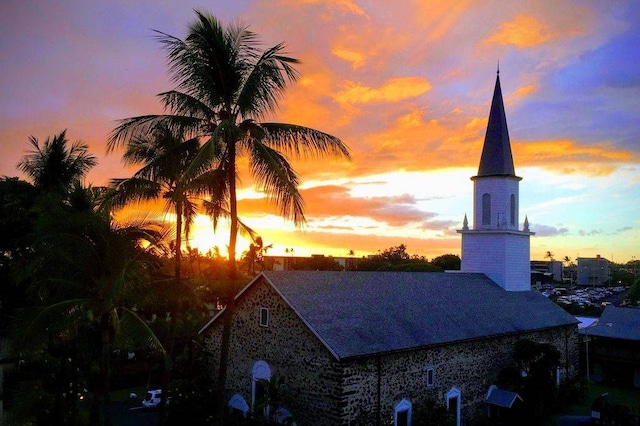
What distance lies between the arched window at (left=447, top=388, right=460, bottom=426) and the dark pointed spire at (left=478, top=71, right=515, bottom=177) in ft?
54.3

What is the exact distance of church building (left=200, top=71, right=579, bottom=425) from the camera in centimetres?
1834

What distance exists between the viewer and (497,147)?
34719mm

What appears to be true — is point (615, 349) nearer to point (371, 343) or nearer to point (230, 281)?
point (371, 343)

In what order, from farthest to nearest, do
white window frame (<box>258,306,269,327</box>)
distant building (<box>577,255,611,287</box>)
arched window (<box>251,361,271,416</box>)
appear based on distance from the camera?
1. distant building (<box>577,255,611,287</box>)
2. white window frame (<box>258,306,269,327</box>)
3. arched window (<box>251,361,271,416</box>)

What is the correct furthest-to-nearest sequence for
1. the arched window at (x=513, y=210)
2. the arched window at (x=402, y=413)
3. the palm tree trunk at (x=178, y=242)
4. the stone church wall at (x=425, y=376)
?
the arched window at (x=513, y=210)
the arched window at (x=402, y=413)
the stone church wall at (x=425, y=376)
the palm tree trunk at (x=178, y=242)

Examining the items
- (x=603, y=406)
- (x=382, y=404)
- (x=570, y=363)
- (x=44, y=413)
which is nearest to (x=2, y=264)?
(x=44, y=413)

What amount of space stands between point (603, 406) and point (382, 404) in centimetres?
956

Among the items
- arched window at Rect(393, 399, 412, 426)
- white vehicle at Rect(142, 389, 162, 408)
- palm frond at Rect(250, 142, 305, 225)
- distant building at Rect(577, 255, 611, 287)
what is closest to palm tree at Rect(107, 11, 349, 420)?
palm frond at Rect(250, 142, 305, 225)

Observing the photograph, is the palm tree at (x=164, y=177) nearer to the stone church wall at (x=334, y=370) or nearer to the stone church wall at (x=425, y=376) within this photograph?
the stone church wall at (x=334, y=370)

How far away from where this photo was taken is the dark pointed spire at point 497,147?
3428 cm

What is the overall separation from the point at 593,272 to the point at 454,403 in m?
159

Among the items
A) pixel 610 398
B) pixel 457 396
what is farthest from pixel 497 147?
pixel 457 396

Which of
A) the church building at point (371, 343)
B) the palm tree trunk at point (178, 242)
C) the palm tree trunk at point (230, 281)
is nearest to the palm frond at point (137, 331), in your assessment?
the palm tree trunk at point (230, 281)

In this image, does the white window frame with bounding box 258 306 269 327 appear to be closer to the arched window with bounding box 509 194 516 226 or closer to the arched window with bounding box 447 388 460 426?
the arched window with bounding box 447 388 460 426
